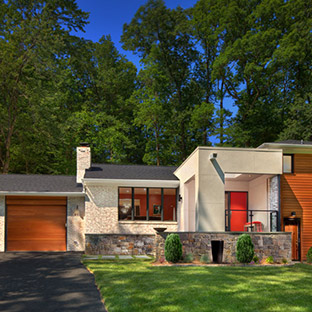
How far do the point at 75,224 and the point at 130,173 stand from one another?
376cm

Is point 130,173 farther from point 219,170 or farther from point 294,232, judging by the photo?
point 294,232

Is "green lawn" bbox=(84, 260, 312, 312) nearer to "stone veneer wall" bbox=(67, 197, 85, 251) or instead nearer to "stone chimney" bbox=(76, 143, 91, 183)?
"stone veneer wall" bbox=(67, 197, 85, 251)

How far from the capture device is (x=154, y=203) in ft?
64.1

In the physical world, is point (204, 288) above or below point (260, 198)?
below

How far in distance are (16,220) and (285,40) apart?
2369 cm

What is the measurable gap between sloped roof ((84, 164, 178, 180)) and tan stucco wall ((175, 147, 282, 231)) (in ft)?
15.1

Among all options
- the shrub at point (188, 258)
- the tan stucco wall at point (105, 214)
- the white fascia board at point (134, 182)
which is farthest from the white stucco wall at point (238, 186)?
the shrub at point (188, 258)

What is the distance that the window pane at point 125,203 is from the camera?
19083 millimetres

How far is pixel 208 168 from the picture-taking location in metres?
14.9

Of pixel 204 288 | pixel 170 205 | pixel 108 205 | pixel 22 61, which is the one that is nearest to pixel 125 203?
pixel 108 205

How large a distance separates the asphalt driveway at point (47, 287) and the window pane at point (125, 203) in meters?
4.73

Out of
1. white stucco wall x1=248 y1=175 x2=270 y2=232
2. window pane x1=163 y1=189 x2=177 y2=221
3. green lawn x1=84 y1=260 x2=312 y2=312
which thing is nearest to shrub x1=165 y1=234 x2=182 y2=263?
Result: green lawn x1=84 y1=260 x2=312 y2=312

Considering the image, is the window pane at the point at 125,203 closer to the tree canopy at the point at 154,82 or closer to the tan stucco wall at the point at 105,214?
the tan stucco wall at the point at 105,214

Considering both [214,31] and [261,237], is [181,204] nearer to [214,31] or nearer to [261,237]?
[261,237]
